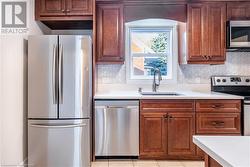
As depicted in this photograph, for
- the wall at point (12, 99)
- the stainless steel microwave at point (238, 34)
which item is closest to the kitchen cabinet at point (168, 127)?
the stainless steel microwave at point (238, 34)

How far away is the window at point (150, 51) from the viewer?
4207mm

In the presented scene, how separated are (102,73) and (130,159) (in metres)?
1.38

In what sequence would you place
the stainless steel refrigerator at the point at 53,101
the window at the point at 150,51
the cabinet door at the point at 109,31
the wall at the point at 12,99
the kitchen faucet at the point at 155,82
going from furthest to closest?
the window at the point at 150,51, the kitchen faucet at the point at 155,82, the cabinet door at the point at 109,31, the stainless steel refrigerator at the point at 53,101, the wall at the point at 12,99

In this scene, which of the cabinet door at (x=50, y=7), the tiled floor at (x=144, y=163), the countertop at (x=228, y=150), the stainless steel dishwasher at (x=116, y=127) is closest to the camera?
the countertop at (x=228, y=150)

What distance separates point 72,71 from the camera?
3176 millimetres

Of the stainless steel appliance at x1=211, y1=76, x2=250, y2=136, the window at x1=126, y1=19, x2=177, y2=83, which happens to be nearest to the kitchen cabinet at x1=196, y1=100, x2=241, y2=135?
the stainless steel appliance at x1=211, y1=76, x2=250, y2=136

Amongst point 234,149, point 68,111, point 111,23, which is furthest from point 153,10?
point 234,149

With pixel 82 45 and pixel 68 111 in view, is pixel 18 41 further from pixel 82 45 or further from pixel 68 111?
pixel 68 111

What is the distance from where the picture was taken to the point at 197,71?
13.7 feet

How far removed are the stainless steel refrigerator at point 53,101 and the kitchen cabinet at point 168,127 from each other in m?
0.89

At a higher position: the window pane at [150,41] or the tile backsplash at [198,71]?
the window pane at [150,41]

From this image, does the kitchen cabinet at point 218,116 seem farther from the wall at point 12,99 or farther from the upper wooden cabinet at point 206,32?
the wall at point 12,99

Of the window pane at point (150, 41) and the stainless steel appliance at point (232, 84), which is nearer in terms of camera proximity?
the stainless steel appliance at point (232, 84)

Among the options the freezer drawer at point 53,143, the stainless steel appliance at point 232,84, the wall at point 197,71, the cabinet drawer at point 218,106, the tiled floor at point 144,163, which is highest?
the wall at point 197,71
